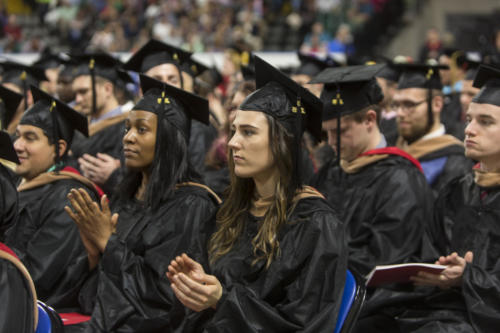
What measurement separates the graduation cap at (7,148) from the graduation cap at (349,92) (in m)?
1.92

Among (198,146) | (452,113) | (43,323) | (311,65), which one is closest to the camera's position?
(43,323)

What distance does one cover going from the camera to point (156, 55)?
5.51 m

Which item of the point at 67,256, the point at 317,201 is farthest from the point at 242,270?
the point at 67,256

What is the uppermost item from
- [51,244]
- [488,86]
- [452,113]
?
[488,86]

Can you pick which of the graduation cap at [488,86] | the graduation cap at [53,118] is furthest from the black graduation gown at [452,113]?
the graduation cap at [53,118]

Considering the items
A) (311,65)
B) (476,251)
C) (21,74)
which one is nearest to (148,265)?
(476,251)

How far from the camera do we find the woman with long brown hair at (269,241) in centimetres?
264

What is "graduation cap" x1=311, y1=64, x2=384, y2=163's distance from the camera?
12.9 ft

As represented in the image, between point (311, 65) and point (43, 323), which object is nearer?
point (43, 323)

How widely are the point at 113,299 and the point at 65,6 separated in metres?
16.9

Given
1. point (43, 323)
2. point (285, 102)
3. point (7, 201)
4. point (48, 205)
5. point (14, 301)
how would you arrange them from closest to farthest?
point (14, 301)
point (7, 201)
point (43, 323)
point (285, 102)
point (48, 205)

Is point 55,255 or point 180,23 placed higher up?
point 180,23

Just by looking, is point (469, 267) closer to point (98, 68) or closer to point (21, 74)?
point (98, 68)

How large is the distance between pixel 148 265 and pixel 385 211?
4.68 feet
